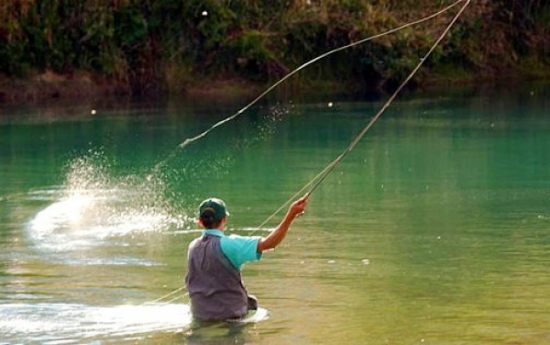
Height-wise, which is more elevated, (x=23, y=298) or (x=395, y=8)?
(x=395, y=8)

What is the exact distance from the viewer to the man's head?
9562 millimetres

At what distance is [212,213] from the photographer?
9586mm

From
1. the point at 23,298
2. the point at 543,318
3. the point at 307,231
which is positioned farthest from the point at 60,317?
the point at 307,231

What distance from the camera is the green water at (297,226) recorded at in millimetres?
10297

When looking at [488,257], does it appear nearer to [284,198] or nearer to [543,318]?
[543,318]

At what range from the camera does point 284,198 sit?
17094 mm

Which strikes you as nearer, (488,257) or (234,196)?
(488,257)

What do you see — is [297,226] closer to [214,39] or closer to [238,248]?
[238,248]

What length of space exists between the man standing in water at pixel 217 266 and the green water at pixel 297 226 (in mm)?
183

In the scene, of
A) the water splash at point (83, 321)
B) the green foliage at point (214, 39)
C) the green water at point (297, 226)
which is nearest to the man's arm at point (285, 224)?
the green water at point (297, 226)

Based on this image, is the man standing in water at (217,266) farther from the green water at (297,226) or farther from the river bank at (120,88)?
the river bank at (120,88)

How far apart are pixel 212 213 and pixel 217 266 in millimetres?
380

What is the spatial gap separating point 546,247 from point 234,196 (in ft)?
16.5

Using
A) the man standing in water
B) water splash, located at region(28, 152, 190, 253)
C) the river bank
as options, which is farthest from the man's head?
the river bank
